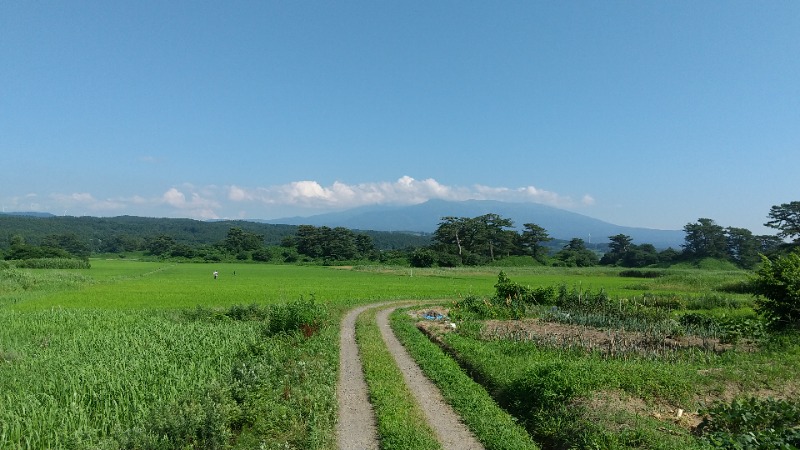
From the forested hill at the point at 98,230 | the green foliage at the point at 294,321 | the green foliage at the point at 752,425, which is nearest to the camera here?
the green foliage at the point at 752,425

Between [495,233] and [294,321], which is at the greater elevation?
[495,233]

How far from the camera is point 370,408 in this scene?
9.55 meters

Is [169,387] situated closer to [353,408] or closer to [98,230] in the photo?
[353,408]

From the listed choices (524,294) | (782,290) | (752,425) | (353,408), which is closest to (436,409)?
(353,408)

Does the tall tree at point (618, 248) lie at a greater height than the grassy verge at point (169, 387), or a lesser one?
greater

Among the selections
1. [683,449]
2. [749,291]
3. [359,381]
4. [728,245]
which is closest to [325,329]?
[359,381]

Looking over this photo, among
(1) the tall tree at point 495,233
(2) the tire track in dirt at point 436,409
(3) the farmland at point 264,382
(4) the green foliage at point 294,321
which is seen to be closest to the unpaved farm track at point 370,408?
(2) the tire track in dirt at point 436,409

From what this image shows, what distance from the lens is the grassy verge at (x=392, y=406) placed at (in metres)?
7.80

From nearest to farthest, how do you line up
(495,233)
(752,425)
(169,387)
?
(752,425), (169,387), (495,233)

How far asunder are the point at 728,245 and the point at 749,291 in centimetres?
6572

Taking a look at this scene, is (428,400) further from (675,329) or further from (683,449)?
(675,329)

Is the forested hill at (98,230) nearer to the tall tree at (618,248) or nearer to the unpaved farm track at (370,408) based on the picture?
the tall tree at (618,248)

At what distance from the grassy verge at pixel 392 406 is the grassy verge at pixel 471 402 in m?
0.86

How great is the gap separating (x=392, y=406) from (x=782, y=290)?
16028 millimetres
